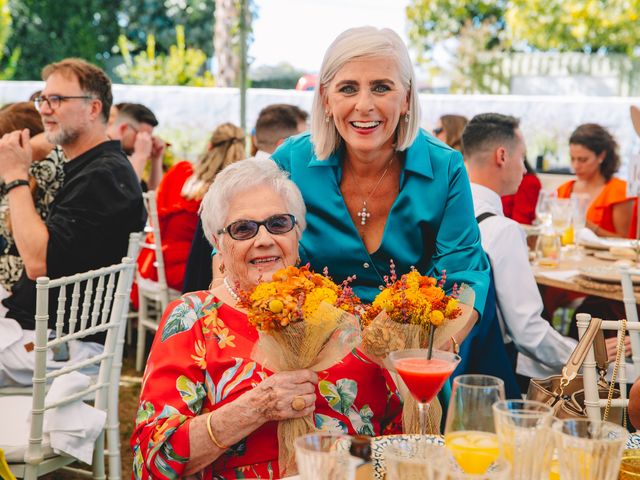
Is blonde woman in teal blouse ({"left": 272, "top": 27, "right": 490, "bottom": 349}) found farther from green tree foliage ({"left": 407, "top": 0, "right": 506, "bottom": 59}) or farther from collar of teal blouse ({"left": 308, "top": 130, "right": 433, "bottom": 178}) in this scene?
green tree foliage ({"left": 407, "top": 0, "right": 506, "bottom": 59})

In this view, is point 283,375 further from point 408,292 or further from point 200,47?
point 200,47

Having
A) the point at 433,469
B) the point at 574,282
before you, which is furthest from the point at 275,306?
the point at 574,282

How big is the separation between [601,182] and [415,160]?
4310 mm

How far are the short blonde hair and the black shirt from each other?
4.82ft

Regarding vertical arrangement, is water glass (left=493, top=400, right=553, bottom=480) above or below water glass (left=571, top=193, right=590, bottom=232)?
below

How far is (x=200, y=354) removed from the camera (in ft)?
6.98

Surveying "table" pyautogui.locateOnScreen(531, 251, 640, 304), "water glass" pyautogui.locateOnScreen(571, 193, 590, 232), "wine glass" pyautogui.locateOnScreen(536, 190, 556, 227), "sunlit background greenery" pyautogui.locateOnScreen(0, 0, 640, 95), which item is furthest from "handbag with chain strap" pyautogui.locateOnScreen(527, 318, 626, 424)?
"sunlit background greenery" pyautogui.locateOnScreen(0, 0, 640, 95)

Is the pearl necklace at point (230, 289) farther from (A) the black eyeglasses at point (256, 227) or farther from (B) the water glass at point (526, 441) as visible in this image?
(B) the water glass at point (526, 441)

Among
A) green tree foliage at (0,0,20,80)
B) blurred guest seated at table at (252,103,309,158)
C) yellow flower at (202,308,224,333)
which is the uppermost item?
green tree foliage at (0,0,20,80)

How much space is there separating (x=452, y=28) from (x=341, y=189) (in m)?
26.0

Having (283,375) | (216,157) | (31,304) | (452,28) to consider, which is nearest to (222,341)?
(283,375)

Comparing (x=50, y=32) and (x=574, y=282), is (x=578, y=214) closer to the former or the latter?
(x=574, y=282)

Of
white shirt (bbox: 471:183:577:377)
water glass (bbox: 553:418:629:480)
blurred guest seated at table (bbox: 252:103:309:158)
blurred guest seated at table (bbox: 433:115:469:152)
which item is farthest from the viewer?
blurred guest seated at table (bbox: 433:115:469:152)

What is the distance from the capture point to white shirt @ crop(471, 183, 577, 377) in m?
3.39
